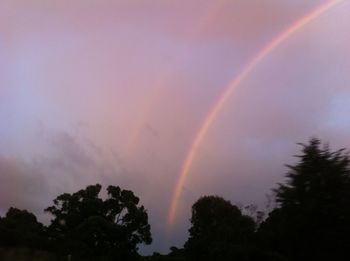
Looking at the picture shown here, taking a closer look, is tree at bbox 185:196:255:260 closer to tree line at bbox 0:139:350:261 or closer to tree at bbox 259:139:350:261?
tree line at bbox 0:139:350:261

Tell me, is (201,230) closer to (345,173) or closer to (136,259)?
(136,259)

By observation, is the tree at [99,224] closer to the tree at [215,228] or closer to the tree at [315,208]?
the tree at [215,228]

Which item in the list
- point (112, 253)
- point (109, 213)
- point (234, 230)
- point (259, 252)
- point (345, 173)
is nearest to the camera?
point (345, 173)

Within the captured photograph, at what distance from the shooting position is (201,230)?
91.1 metres

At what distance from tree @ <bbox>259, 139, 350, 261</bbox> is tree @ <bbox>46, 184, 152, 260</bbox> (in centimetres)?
4912

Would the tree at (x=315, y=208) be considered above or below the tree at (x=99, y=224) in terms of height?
below

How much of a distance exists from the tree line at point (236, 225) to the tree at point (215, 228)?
0.10 meters

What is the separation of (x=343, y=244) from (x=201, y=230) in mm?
64093

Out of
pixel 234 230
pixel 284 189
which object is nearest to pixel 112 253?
pixel 234 230

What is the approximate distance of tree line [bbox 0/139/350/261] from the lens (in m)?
29.1

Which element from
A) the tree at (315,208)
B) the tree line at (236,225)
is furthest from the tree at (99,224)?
the tree at (315,208)

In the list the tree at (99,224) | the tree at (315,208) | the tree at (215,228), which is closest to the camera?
the tree at (315,208)

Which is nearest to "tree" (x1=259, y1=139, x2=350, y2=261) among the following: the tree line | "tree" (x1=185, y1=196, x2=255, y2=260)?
the tree line

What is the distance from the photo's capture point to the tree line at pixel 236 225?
29062 mm
